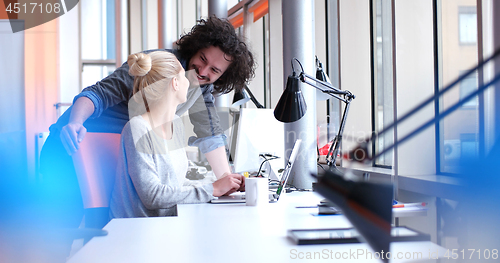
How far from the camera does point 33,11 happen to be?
6.11 meters

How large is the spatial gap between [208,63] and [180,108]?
0.27 m

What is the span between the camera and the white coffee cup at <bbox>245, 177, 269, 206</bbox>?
1283 mm

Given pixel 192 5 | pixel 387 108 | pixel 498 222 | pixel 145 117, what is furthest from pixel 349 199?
pixel 192 5

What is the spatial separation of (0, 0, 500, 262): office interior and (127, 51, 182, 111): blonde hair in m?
0.41

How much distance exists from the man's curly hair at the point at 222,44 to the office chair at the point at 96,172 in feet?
1.87

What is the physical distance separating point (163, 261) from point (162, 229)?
0.26 meters

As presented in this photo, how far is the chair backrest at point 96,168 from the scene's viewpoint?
4.57 feet

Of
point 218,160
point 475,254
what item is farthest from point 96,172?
point 475,254

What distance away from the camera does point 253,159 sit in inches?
83.6

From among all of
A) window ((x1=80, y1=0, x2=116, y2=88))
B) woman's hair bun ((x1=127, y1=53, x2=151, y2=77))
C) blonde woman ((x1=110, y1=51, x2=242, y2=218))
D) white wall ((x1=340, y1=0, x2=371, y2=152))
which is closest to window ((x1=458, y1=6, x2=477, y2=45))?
white wall ((x1=340, y1=0, x2=371, y2=152))

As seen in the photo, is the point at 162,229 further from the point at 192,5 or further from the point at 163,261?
the point at 192,5

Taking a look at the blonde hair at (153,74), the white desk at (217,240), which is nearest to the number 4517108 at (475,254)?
the white desk at (217,240)

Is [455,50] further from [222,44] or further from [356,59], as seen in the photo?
[222,44]

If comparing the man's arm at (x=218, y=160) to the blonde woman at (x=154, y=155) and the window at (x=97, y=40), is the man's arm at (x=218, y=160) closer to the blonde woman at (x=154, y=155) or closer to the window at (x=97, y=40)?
the blonde woman at (x=154, y=155)
